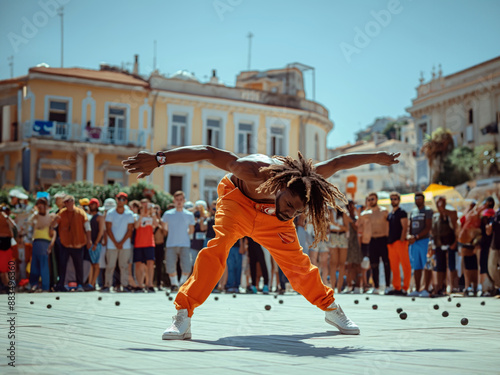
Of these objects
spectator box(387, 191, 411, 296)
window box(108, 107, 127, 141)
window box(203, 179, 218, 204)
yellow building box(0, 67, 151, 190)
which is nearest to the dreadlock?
spectator box(387, 191, 411, 296)

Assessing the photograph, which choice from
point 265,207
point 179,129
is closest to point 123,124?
point 179,129

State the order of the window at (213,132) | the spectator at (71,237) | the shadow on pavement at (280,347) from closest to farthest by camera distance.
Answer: the shadow on pavement at (280,347) → the spectator at (71,237) → the window at (213,132)

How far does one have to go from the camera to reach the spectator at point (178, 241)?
1550cm

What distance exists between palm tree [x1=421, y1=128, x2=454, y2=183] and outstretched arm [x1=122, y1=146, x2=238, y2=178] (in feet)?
152

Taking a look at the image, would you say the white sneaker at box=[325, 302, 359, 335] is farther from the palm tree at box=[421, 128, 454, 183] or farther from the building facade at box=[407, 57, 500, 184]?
the palm tree at box=[421, 128, 454, 183]

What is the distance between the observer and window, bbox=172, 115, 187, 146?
41.3 m

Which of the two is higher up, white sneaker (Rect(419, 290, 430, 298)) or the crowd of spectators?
the crowd of spectators

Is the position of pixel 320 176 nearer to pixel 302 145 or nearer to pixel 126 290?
pixel 126 290

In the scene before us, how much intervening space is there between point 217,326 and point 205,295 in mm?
1173

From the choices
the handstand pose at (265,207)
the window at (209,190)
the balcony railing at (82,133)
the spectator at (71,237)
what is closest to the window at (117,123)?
the balcony railing at (82,133)

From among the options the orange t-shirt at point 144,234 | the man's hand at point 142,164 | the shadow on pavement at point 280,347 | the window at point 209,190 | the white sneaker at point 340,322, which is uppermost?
the window at point 209,190

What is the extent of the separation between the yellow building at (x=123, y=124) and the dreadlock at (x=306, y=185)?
32.0 metres

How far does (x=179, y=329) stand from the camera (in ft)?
18.1

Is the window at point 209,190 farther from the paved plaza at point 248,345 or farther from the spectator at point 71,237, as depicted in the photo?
the paved plaza at point 248,345
